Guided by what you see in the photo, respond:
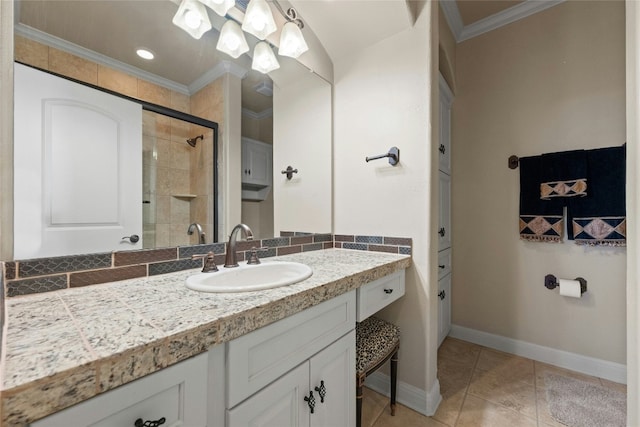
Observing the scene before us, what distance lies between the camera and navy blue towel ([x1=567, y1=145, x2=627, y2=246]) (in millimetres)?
1581

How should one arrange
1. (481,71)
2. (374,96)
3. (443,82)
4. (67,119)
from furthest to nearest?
(481,71) < (443,82) < (374,96) < (67,119)

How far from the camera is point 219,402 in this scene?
59 cm

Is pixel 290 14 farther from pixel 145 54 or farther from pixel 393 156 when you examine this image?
pixel 393 156

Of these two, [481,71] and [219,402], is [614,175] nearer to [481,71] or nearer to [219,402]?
[481,71]

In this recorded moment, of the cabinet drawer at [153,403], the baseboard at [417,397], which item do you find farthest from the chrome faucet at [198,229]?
the baseboard at [417,397]

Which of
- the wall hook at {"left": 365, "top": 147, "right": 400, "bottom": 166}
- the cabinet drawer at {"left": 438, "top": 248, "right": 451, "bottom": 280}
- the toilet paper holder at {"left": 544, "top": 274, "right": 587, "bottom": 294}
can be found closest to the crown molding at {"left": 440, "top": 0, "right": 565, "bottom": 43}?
the wall hook at {"left": 365, "top": 147, "right": 400, "bottom": 166}

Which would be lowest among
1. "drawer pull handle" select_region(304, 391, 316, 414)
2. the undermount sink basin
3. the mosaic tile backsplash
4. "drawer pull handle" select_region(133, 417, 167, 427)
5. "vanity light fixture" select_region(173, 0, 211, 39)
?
"drawer pull handle" select_region(304, 391, 316, 414)

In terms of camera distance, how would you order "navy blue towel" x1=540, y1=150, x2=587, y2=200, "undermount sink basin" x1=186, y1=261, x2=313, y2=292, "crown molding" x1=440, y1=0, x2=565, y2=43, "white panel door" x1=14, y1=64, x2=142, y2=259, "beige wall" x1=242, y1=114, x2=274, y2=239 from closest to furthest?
1. "white panel door" x1=14, y1=64, x2=142, y2=259
2. "undermount sink basin" x1=186, y1=261, x2=313, y2=292
3. "beige wall" x1=242, y1=114, x2=274, y2=239
4. "navy blue towel" x1=540, y1=150, x2=587, y2=200
5. "crown molding" x1=440, y1=0, x2=565, y2=43

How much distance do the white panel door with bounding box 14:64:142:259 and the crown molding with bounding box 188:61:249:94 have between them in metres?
0.26

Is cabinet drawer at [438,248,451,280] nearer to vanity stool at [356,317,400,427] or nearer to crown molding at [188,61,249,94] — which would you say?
vanity stool at [356,317,400,427]

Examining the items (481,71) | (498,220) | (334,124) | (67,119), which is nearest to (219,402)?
(67,119)

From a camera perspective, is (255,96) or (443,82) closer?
(255,96)

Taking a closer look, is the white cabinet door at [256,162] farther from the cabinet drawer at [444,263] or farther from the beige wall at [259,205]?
the cabinet drawer at [444,263]

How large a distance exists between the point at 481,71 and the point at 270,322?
8.25ft
